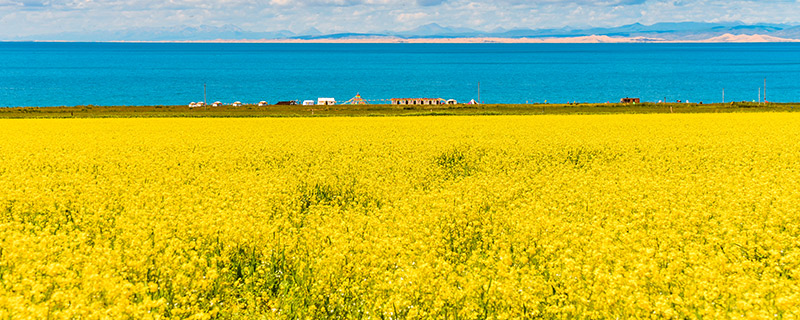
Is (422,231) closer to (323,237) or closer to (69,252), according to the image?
(323,237)

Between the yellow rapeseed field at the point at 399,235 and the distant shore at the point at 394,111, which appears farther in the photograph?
the distant shore at the point at 394,111

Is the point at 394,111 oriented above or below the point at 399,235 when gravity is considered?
below

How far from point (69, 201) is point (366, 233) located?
27.8ft

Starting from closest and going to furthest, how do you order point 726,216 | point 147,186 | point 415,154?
point 726,216 < point 147,186 < point 415,154

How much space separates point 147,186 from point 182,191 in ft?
6.52

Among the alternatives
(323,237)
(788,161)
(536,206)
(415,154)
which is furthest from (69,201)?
(788,161)

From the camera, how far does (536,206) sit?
47.5ft

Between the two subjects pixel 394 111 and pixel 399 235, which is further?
pixel 394 111

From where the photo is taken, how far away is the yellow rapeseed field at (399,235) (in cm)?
874

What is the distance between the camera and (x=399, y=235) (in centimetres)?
1254

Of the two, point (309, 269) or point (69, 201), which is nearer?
point (309, 269)

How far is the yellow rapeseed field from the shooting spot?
8.74 m

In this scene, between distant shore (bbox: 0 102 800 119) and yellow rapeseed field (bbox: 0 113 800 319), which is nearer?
yellow rapeseed field (bbox: 0 113 800 319)

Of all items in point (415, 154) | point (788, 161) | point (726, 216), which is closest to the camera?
point (726, 216)
